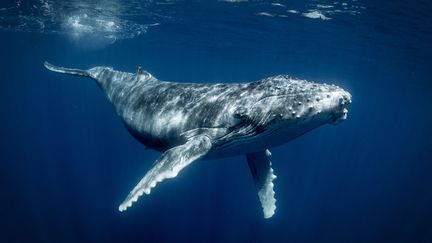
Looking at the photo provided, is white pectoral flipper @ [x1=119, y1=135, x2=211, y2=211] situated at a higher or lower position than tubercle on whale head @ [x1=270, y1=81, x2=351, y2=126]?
lower

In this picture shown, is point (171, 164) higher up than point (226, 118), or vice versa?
point (226, 118)

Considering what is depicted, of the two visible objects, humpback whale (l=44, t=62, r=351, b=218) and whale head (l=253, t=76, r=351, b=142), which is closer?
whale head (l=253, t=76, r=351, b=142)

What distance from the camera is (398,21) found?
2147 centimetres

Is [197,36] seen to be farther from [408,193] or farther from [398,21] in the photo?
[408,193]

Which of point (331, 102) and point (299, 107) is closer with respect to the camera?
point (331, 102)

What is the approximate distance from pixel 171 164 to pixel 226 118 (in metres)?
1.51

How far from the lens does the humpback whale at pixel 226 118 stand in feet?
18.0

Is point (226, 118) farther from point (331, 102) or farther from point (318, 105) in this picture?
point (331, 102)

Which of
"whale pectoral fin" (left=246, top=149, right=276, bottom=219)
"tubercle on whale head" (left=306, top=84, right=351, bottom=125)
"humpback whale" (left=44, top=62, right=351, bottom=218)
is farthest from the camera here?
"whale pectoral fin" (left=246, top=149, right=276, bottom=219)

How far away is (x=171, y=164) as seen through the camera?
5852mm

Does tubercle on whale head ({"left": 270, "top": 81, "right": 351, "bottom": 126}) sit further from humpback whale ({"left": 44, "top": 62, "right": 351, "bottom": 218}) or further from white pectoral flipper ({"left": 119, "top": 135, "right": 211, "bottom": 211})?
white pectoral flipper ({"left": 119, "top": 135, "right": 211, "bottom": 211})

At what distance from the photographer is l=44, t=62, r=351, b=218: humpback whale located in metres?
5.48

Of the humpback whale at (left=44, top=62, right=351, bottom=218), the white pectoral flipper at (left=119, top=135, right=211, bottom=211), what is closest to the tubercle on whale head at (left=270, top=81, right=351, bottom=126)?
the humpback whale at (left=44, top=62, right=351, bottom=218)

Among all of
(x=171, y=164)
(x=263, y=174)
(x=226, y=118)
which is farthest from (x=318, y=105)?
(x=263, y=174)
